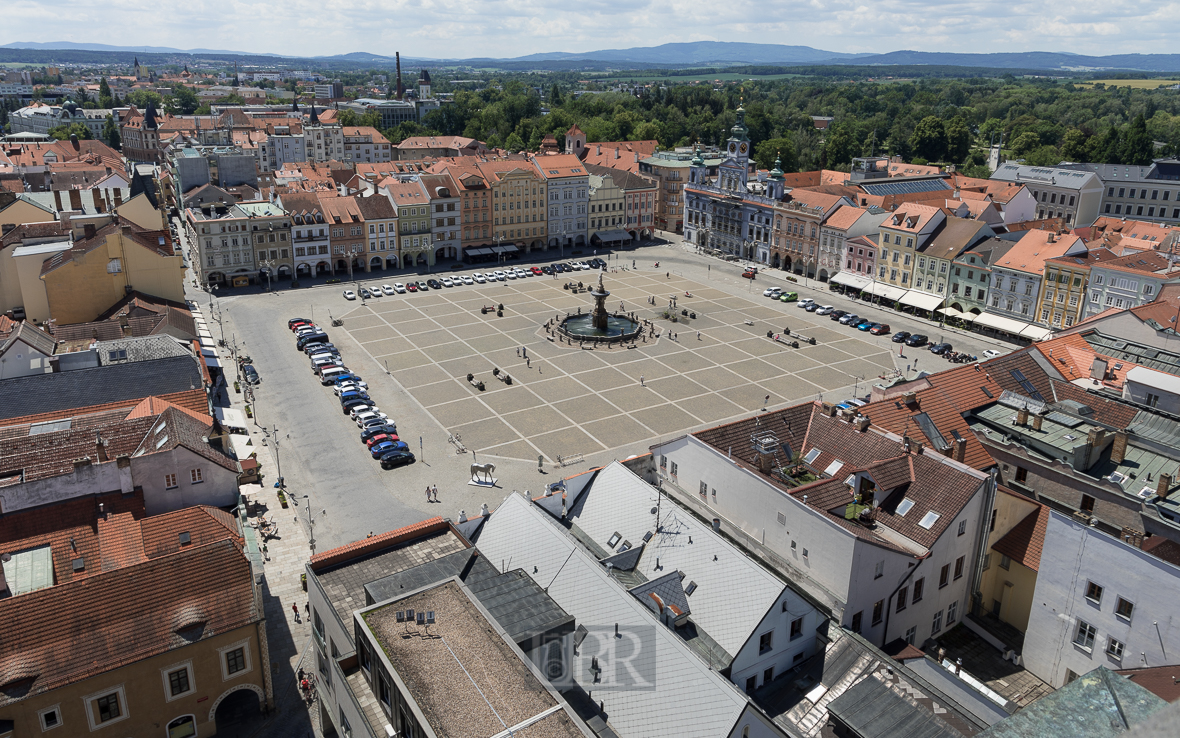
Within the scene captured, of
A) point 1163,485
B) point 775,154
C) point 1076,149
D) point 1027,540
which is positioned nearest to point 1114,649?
point 1027,540

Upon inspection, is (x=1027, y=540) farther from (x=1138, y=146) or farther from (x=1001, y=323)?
(x=1138, y=146)

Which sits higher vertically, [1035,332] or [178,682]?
[178,682]

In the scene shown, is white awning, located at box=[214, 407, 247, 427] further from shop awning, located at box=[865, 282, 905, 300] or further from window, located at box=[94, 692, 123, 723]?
shop awning, located at box=[865, 282, 905, 300]

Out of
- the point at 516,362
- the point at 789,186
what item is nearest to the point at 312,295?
the point at 516,362

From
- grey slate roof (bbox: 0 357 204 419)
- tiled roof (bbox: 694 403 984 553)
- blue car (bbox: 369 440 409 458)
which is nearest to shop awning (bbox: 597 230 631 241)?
blue car (bbox: 369 440 409 458)

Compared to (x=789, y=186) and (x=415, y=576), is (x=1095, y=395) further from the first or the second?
(x=789, y=186)

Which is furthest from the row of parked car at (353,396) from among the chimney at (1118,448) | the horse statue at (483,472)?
the chimney at (1118,448)
